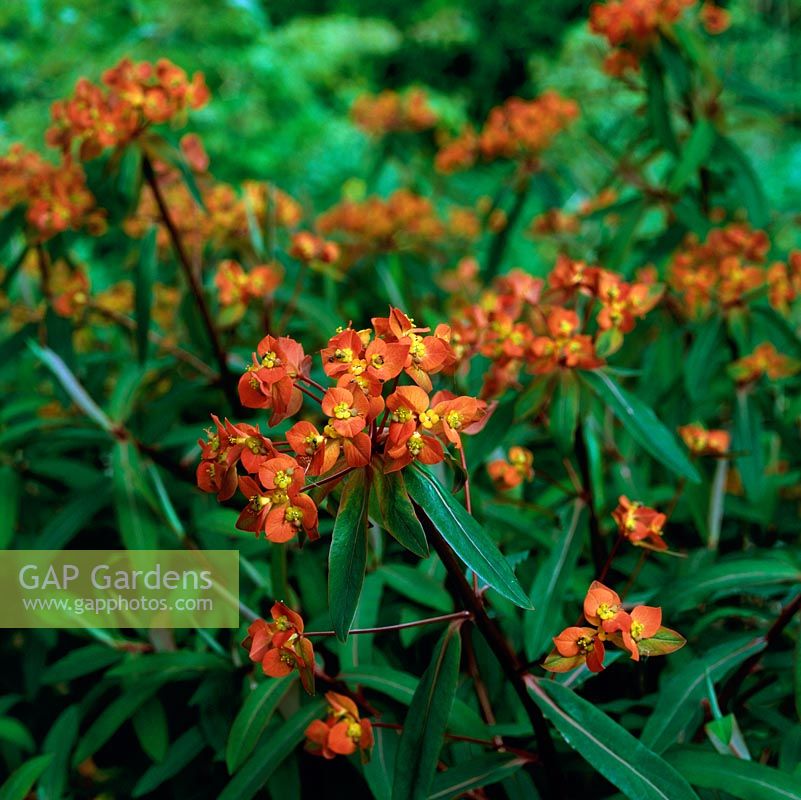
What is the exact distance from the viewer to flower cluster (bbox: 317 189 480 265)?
6.99ft

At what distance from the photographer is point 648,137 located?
1.65 metres

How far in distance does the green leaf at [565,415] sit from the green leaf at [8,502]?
832mm

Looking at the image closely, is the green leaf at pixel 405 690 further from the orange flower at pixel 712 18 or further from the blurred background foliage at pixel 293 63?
the blurred background foliage at pixel 293 63

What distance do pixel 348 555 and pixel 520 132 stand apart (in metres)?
1.56

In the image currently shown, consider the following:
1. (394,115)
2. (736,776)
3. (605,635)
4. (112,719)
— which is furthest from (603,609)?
(394,115)

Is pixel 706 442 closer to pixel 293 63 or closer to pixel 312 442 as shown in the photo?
pixel 312 442

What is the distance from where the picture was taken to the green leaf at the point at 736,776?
0.78 metres

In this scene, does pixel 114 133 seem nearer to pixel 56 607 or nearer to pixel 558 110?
pixel 56 607

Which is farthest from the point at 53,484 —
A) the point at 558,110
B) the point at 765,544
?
the point at 558,110

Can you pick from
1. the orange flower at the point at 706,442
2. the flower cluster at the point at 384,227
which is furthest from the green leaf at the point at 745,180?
the flower cluster at the point at 384,227

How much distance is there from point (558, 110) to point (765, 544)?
1.17 meters

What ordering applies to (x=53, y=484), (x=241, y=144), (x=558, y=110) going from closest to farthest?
(x=53, y=484), (x=558, y=110), (x=241, y=144)

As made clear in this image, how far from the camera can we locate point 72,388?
1.41 meters

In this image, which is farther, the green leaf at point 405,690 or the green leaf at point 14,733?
the green leaf at point 14,733
